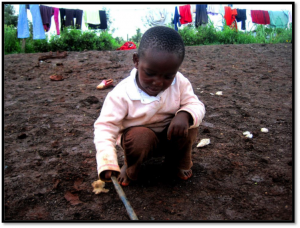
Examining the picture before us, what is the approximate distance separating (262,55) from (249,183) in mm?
4605

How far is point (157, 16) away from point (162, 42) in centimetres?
1020

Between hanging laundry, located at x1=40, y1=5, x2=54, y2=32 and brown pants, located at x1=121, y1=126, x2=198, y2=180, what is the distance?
8971mm

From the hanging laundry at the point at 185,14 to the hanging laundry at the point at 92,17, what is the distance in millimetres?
3647

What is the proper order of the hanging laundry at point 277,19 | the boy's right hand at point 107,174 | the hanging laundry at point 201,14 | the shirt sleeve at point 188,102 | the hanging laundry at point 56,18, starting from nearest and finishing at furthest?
the boy's right hand at point 107,174 < the shirt sleeve at point 188,102 < the hanging laundry at point 56,18 < the hanging laundry at point 201,14 < the hanging laundry at point 277,19

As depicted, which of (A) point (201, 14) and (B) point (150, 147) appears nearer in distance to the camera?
(B) point (150, 147)

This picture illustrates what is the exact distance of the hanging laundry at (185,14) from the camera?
34.8 feet

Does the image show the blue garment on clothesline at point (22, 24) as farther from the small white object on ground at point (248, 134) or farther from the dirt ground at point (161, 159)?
the small white object on ground at point (248, 134)

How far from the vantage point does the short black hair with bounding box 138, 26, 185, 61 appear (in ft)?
4.55

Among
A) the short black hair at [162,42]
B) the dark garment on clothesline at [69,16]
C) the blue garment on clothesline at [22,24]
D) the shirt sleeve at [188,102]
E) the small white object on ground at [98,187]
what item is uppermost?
the dark garment on clothesline at [69,16]

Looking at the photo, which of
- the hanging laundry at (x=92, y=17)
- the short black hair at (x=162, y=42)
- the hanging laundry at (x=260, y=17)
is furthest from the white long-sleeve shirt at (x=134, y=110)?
the hanging laundry at (x=260, y=17)

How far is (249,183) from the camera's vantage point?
5.54 feet

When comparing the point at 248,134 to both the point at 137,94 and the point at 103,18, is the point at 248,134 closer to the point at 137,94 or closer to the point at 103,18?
the point at 137,94

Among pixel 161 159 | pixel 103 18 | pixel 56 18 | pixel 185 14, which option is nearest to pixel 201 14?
pixel 185 14

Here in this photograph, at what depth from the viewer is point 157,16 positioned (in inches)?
424
